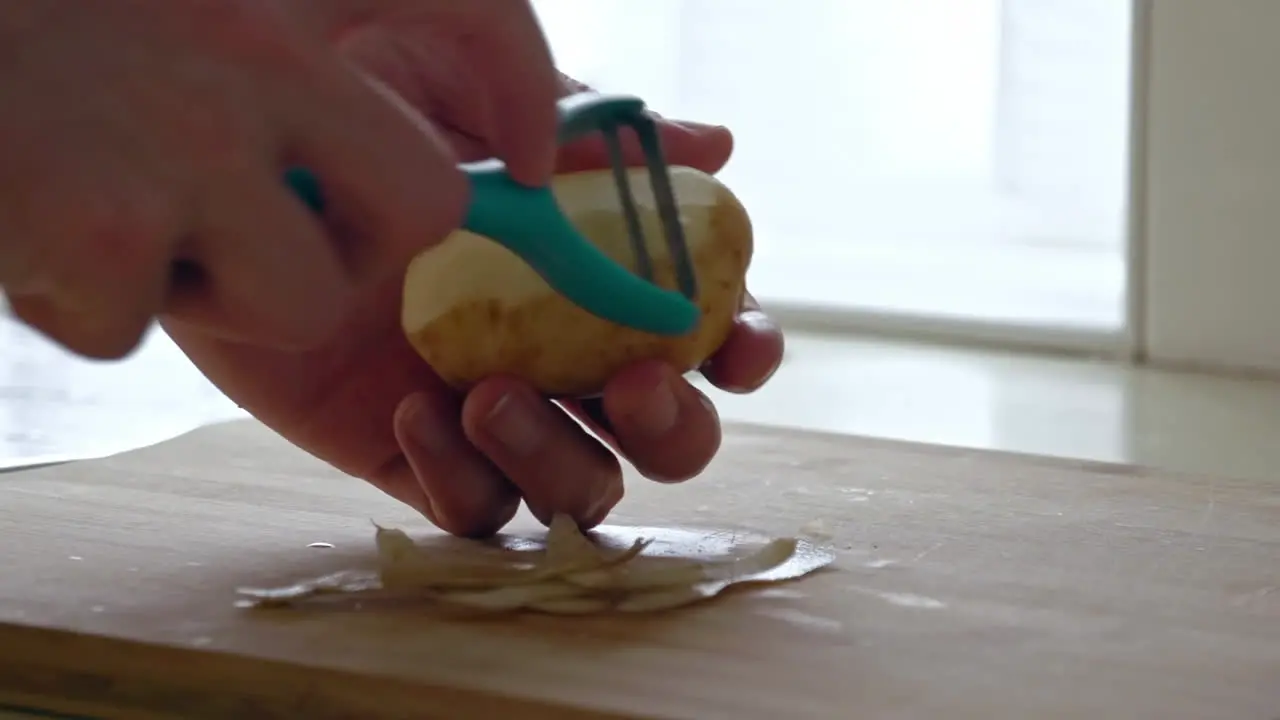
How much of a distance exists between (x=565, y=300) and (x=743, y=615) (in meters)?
0.21

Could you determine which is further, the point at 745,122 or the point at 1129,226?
the point at 745,122

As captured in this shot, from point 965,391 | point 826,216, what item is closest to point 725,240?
point 965,391

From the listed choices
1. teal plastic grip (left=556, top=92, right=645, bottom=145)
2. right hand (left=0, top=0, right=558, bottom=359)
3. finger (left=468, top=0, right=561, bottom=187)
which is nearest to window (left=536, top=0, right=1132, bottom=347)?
teal plastic grip (left=556, top=92, right=645, bottom=145)

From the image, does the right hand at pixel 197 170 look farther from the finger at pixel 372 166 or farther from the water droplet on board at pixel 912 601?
the water droplet on board at pixel 912 601

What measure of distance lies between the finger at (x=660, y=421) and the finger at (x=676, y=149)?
17 cm

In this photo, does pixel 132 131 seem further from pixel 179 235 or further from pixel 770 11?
pixel 770 11

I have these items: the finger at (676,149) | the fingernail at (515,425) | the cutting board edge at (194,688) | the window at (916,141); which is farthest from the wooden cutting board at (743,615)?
the window at (916,141)

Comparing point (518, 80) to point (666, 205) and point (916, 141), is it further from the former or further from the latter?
point (916, 141)

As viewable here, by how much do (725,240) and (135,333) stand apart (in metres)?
0.41

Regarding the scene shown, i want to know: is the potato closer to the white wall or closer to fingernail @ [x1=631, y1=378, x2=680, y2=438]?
fingernail @ [x1=631, y1=378, x2=680, y2=438]

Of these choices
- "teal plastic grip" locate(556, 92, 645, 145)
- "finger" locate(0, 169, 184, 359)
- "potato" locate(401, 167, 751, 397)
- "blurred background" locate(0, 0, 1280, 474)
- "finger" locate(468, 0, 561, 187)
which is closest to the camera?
"finger" locate(0, 169, 184, 359)

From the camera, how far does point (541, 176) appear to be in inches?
29.6

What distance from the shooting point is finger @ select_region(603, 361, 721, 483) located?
2.98ft

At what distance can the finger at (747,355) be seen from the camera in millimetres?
997
